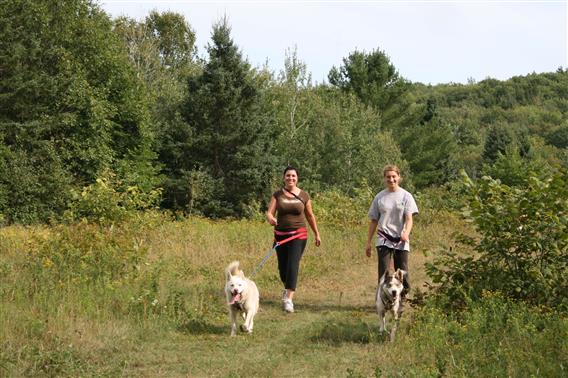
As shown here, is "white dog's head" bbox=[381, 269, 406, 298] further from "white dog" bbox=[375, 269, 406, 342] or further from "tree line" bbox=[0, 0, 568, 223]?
"tree line" bbox=[0, 0, 568, 223]

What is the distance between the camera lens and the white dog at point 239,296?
654 centimetres

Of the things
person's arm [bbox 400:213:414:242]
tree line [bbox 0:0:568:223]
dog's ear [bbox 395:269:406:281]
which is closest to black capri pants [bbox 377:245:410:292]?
person's arm [bbox 400:213:414:242]

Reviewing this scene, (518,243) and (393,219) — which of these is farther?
(393,219)

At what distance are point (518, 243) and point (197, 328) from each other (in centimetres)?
378

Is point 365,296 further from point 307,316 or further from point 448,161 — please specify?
point 448,161

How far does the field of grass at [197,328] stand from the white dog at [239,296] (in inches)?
7.0

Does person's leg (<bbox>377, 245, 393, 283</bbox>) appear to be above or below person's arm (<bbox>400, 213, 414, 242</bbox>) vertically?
below

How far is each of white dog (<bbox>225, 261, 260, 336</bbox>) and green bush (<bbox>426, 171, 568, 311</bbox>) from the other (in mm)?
2092

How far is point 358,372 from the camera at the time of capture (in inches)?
205

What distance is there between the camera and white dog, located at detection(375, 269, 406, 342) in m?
6.20

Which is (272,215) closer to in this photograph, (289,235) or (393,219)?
(289,235)

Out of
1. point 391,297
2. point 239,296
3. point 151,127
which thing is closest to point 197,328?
point 239,296

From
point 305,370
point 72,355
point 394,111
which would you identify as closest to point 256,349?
point 305,370

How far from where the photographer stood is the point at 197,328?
22.5ft
